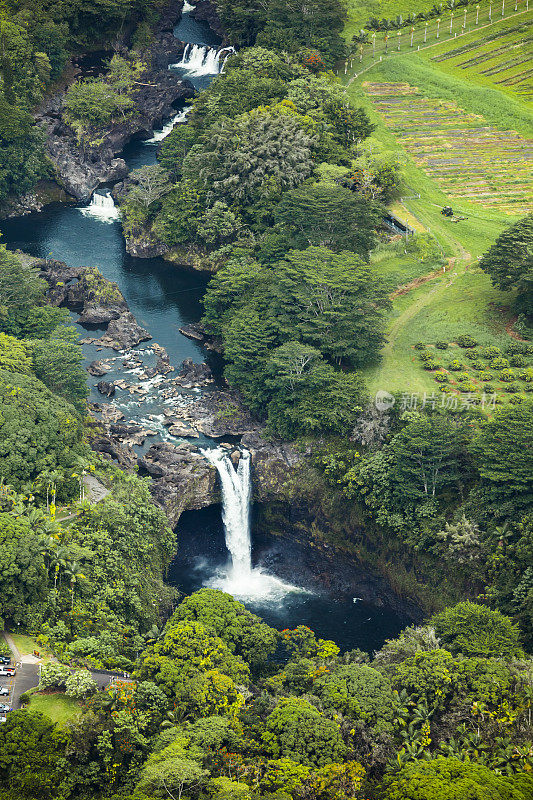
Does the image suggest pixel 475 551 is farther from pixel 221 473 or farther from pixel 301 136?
pixel 301 136

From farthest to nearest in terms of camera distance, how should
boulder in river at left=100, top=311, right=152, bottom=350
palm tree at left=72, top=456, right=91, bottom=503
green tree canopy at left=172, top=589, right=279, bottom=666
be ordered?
1. boulder in river at left=100, top=311, right=152, bottom=350
2. palm tree at left=72, top=456, right=91, bottom=503
3. green tree canopy at left=172, top=589, right=279, bottom=666

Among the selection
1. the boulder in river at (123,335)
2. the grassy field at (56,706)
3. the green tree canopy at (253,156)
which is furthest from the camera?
the green tree canopy at (253,156)

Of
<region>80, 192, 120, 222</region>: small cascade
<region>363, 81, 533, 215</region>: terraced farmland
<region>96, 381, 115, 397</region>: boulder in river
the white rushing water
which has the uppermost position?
<region>363, 81, 533, 215</region>: terraced farmland

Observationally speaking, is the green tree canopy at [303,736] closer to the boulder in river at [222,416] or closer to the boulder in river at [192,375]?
the boulder in river at [222,416]

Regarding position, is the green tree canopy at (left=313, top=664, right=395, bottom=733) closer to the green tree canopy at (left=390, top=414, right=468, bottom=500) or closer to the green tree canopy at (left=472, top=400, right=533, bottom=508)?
the green tree canopy at (left=472, top=400, right=533, bottom=508)

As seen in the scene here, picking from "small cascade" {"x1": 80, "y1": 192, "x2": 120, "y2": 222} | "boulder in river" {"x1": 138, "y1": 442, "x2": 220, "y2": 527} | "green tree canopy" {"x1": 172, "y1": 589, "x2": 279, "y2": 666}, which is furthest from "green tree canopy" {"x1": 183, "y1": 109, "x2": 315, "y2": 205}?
"green tree canopy" {"x1": 172, "y1": 589, "x2": 279, "y2": 666}

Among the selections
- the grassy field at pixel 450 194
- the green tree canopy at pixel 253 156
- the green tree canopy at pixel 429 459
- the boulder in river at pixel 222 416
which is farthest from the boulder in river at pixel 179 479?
the green tree canopy at pixel 253 156

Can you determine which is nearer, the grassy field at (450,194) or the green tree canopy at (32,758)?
the green tree canopy at (32,758)

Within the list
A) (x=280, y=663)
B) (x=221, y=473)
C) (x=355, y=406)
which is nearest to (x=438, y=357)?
(x=355, y=406)
